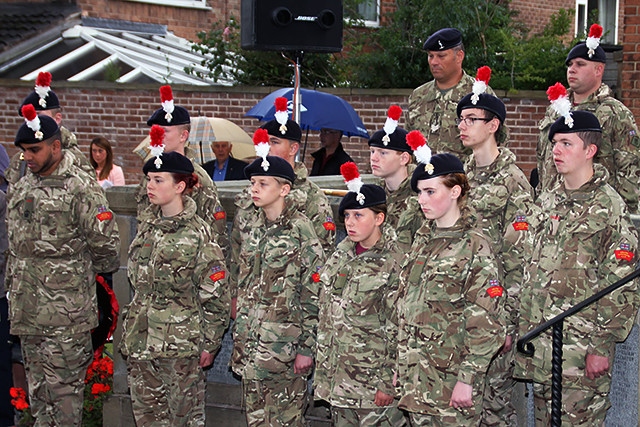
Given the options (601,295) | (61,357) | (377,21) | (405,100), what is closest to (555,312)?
(601,295)

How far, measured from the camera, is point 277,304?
6352mm

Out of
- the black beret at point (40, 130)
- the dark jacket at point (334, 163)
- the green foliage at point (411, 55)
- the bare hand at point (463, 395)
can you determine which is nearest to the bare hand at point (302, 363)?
the bare hand at point (463, 395)

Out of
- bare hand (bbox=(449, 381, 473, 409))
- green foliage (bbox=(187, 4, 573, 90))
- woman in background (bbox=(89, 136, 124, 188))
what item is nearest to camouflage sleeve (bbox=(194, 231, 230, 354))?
bare hand (bbox=(449, 381, 473, 409))

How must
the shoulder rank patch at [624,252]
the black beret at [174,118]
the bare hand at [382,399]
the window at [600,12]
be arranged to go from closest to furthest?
the shoulder rank patch at [624,252]
the bare hand at [382,399]
the black beret at [174,118]
the window at [600,12]

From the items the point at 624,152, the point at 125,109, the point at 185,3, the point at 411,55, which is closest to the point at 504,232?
the point at 624,152

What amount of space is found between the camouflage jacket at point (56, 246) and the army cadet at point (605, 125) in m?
3.19

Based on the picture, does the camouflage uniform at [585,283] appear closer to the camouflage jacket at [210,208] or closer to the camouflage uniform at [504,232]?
the camouflage uniform at [504,232]

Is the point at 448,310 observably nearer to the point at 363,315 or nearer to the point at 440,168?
the point at 363,315

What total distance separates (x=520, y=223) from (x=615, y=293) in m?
0.86

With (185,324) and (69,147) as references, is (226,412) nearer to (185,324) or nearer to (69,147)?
(185,324)

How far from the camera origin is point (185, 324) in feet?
21.6

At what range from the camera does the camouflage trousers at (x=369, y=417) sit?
5.93m

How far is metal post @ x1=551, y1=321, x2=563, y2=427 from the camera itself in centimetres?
539

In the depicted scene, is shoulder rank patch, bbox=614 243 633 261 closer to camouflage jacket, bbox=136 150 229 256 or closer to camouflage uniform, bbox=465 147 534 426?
camouflage uniform, bbox=465 147 534 426
